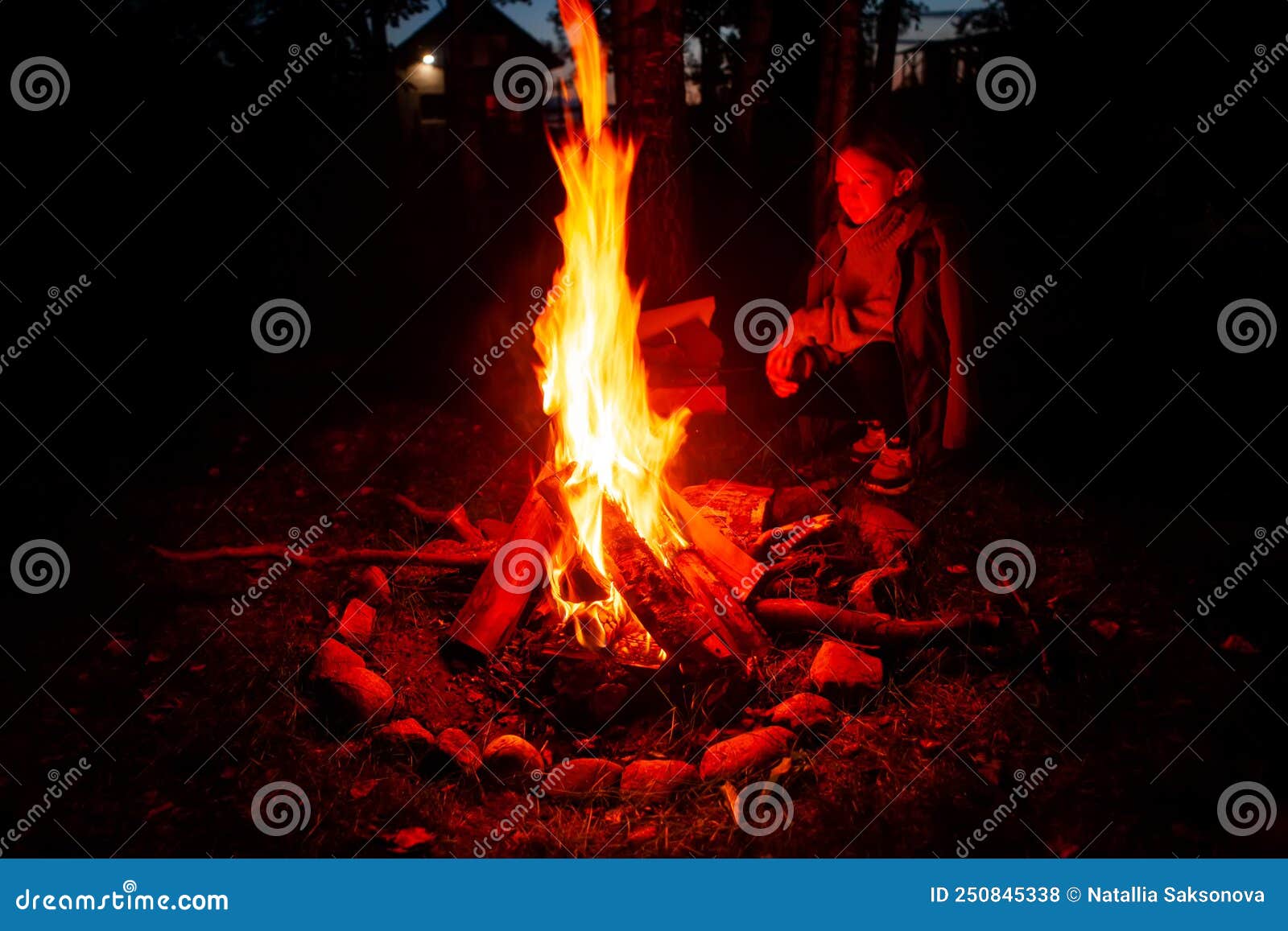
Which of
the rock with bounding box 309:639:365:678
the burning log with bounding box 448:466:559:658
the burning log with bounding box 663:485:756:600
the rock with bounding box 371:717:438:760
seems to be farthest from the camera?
the burning log with bounding box 663:485:756:600

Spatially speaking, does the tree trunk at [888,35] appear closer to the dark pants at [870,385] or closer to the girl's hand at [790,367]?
the dark pants at [870,385]

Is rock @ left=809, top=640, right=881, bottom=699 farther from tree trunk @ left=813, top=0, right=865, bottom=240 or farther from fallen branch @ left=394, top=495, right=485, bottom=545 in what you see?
tree trunk @ left=813, top=0, right=865, bottom=240

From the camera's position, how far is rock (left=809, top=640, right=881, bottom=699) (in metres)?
4.35

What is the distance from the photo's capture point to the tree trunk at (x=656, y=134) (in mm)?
7031

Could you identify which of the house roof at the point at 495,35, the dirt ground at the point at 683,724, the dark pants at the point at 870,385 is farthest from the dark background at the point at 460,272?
the house roof at the point at 495,35

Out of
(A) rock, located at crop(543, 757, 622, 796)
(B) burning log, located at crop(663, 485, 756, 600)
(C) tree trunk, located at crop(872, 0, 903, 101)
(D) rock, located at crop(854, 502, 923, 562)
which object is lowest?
(A) rock, located at crop(543, 757, 622, 796)

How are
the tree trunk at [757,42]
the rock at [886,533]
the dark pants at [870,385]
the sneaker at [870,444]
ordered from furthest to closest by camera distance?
the tree trunk at [757,42]
the sneaker at [870,444]
the dark pants at [870,385]
the rock at [886,533]

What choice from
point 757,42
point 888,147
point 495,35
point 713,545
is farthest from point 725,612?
point 495,35

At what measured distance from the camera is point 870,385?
6598 millimetres

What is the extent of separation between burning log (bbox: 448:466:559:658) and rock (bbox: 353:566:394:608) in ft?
2.02

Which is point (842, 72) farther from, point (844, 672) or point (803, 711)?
point (803, 711)

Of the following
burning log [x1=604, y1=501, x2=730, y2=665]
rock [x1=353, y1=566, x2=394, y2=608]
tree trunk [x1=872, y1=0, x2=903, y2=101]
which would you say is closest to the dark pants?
burning log [x1=604, y1=501, x2=730, y2=665]

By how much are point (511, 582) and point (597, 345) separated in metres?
1.54

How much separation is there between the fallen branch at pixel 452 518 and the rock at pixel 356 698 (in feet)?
4.62
